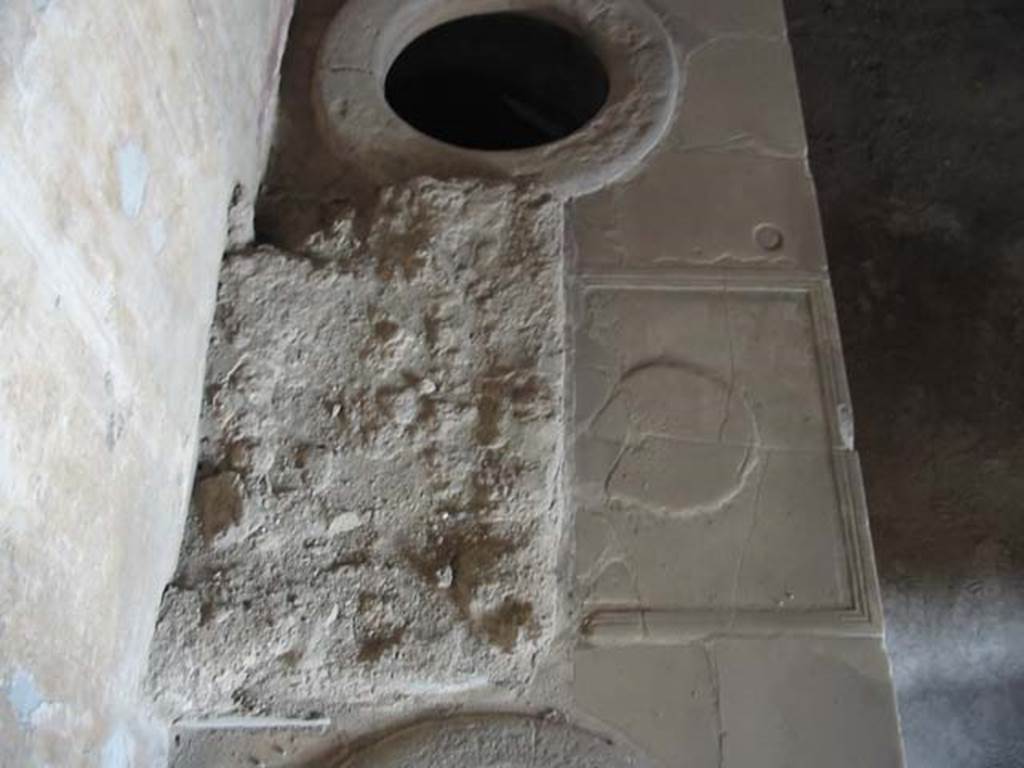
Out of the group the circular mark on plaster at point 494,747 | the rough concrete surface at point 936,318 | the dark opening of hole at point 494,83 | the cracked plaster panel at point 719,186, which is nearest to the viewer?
the circular mark on plaster at point 494,747

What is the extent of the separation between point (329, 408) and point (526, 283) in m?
0.58

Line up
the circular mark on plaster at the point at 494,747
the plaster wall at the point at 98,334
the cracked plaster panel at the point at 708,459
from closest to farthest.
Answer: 1. the plaster wall at the point at 98,334
2. the circular mark on plaster at the point at 494,747
3. the cracked plaster panel at the point at 708,459

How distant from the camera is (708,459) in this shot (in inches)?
108

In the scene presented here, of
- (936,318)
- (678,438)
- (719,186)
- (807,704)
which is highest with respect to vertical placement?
(719,186)

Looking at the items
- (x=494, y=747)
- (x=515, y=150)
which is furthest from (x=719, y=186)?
(x=494, y=747)

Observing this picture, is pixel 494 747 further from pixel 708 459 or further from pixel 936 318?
pixel 936 318

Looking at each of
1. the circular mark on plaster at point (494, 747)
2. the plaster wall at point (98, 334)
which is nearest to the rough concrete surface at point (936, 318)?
the circular mark on plaster at point (494, 747)

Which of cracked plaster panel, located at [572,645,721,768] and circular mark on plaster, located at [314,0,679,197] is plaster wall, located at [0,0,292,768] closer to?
circular mark on plaster, located at [314,0,679,197]

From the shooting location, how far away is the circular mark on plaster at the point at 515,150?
3.10 m

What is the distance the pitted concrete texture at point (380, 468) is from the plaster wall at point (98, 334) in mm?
108

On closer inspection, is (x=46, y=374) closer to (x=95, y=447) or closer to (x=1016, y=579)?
(x=95, y=447)

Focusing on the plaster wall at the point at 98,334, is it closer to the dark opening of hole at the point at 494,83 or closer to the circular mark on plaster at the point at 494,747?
the circular mark on plaster at the point at 494,747

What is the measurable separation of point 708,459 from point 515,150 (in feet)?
3.71

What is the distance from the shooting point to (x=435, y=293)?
2.82m
